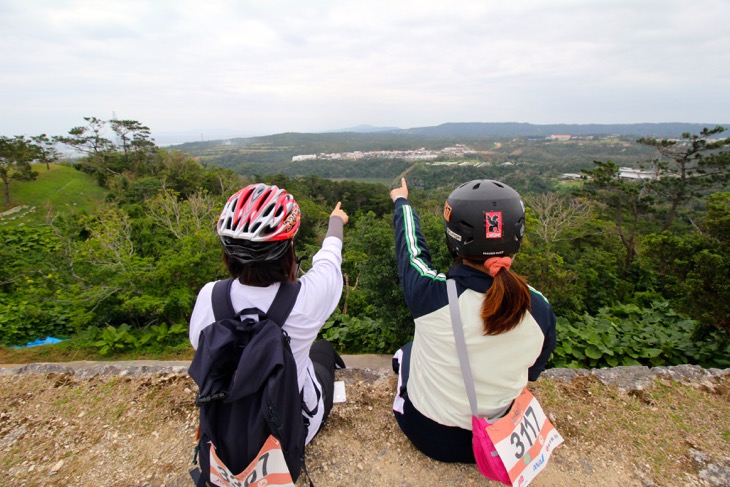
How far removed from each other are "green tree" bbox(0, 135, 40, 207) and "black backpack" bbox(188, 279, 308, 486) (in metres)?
28.8

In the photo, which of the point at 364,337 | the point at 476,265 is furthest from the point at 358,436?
the point at 364,337

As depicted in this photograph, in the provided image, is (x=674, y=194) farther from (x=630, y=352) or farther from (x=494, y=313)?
(x=494, y=313)

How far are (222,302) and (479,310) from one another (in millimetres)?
1221

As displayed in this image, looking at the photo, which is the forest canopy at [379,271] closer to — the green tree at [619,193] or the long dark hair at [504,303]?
the green tree at [619,193]

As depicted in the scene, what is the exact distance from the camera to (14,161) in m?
22.7

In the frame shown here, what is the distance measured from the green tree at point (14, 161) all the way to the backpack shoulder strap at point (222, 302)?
2867cm

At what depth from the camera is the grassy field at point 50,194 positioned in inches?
817

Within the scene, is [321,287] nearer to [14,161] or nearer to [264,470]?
[264,470]

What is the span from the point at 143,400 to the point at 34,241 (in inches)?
788

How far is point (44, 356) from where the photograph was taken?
21.1 ft

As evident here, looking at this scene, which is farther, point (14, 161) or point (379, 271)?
point (14, 161)

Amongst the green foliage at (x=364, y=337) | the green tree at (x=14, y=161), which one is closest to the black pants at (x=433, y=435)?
the green foliage at (x=364, y=337)

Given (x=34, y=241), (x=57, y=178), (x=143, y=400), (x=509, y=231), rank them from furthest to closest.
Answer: (x=57, y=178) < (x=34, y=241) < (x=143, y=400) < (x=509, y=231)

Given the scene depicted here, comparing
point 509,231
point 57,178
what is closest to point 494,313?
point 509,231
